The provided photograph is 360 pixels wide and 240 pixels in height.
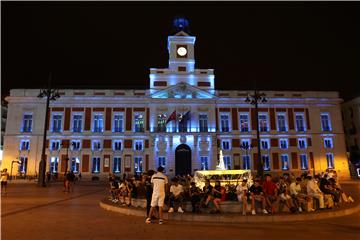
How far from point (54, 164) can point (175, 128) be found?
57.0ft

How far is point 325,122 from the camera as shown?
46.9 metres

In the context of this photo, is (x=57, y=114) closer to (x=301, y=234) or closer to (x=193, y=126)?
(x=193, y=126)

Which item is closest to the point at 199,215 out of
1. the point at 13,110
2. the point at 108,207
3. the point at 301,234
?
the point at 301,234

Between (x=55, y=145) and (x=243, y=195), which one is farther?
(x=55, y=145)

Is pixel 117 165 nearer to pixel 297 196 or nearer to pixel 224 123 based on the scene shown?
pixel 224 123

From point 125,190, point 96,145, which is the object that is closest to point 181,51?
point 96,145

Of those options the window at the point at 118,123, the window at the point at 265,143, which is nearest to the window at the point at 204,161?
the window at the point at 265,143

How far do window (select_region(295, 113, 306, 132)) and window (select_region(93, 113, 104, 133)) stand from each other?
28937 mm

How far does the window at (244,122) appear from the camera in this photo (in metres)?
45.4

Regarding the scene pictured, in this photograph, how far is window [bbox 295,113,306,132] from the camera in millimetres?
46000

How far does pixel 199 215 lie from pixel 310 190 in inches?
171

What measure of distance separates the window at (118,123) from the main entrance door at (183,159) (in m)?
8.92

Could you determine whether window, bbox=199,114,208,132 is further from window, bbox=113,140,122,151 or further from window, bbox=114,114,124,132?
window, bbox=113,140,122,151

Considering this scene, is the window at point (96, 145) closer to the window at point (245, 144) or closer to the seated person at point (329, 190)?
the window at point (245, 144)
